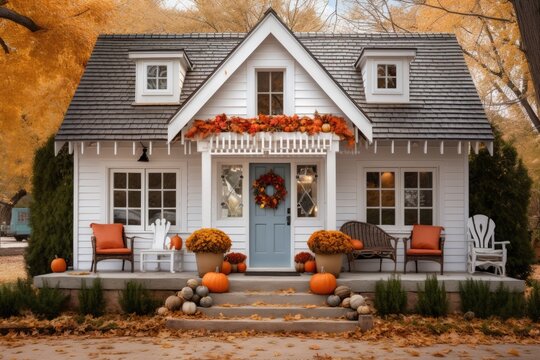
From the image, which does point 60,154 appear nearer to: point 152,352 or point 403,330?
point 152,352

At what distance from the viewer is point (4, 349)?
7938 millimetres

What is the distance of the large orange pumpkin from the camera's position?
9.95 metres

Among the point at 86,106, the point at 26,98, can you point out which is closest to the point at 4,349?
the point at 86,106

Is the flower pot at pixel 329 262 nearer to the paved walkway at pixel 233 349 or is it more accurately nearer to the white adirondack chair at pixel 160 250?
the paved walkway at pixel 233 349

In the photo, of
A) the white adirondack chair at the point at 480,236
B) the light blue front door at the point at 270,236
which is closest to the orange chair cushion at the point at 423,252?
the white adirondack chair at the point at 480,236

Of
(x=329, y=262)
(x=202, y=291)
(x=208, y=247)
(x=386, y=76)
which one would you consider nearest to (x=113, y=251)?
(x=208, y=247)

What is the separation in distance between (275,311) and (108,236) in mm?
4115

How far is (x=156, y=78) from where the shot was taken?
42.6ft

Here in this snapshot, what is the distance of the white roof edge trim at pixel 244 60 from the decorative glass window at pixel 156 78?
83.5 inches

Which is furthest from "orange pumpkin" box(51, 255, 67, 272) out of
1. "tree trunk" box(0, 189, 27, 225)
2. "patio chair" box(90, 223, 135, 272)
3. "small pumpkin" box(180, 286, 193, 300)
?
"tree trunk" box(0, 189, 27, 225)

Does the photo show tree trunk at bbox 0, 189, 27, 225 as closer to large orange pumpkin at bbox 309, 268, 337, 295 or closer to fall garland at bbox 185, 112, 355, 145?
fall garland at bbox 185, 112, 355, 145

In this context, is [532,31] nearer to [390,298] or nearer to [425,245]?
[390,298]

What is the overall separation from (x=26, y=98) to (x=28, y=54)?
127 centimetres

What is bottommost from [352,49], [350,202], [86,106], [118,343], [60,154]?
[118,343]
